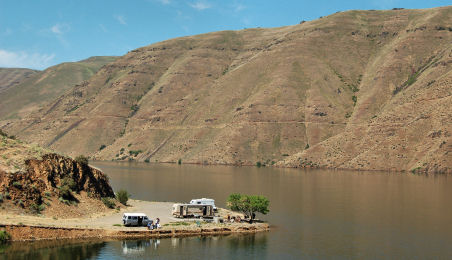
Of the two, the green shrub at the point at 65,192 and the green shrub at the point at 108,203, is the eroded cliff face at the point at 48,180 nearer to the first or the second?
the green shrub at the point at 65,192

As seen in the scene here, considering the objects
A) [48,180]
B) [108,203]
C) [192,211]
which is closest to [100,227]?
[48,180]

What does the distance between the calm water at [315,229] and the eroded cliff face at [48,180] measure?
8574 mm

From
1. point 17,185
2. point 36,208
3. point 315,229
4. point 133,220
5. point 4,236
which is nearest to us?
point 4,236

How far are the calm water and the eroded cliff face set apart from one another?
338 inches

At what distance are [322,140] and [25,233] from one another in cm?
14895

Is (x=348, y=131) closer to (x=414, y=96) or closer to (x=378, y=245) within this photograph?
(x=414, y=96)

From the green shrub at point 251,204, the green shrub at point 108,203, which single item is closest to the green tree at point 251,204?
the green shrub at point 251,204

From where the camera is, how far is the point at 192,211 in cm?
6009

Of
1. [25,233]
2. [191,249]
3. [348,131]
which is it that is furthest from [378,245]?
[348,131]

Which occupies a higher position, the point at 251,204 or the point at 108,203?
the point at 251,204

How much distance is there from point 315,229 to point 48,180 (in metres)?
29.1

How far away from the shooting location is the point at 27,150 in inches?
2144

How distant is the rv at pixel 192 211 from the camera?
5794 cm

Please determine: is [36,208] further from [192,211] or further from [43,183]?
[192,211]
